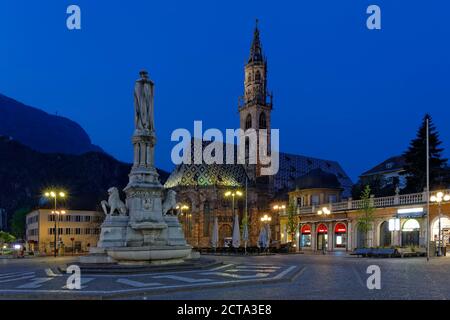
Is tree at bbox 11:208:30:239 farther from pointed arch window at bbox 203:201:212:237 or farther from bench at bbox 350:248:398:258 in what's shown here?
bench at bbox 350:248:398:258

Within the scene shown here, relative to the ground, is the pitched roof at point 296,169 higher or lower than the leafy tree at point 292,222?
higher

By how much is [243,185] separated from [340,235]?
137 feet

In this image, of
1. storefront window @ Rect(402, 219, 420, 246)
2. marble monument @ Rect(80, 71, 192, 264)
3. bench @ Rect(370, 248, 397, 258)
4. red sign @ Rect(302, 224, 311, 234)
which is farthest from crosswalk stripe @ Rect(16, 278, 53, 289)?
red sign @ Rect(302, 224, 311, 234)

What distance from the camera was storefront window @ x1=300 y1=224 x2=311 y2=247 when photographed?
229 feet

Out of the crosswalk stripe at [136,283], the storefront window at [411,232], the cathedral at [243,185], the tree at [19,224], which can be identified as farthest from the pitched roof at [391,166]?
the crosswalk stripe at [136,283]

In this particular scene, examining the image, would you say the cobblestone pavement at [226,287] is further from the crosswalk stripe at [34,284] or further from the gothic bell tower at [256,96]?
the gothic bell tower at [256,96]

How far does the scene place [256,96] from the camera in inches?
4473

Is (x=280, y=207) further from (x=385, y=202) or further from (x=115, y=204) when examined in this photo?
(x=115, y=204)

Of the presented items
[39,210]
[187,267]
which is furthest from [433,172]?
[39,210]

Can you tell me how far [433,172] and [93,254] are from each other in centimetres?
5317

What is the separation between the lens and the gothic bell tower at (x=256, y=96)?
372ft

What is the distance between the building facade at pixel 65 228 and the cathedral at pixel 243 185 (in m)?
17.7

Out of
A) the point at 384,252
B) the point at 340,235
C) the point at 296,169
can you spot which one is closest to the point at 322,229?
the point at 340,235
